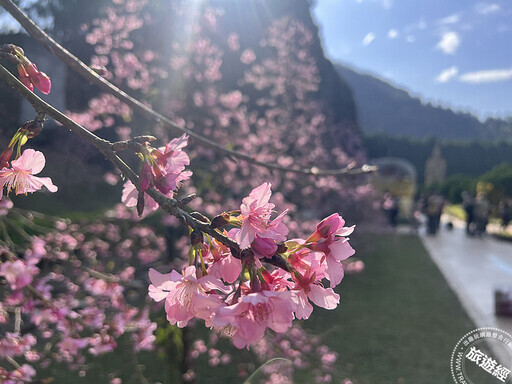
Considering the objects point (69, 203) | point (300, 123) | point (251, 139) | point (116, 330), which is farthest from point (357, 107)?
point (116, 330)

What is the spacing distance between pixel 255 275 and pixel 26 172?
443 millimetres

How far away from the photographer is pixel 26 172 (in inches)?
28.8

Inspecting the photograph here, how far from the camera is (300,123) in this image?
7.80 meters

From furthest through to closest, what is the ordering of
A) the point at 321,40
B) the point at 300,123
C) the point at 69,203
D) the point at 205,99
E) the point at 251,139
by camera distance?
the point at 321,40 < the point at 69,203 < the point at 300,123 < the point at 251,139 < the point at 205,99

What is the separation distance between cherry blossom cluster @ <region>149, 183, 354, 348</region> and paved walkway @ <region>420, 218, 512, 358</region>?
18.5 feet

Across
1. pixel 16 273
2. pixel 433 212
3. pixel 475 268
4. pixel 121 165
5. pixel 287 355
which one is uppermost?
pixel 121 165

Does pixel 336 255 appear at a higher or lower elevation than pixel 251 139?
higher

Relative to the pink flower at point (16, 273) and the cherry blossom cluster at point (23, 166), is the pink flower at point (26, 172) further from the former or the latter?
the pink flower at point (16, 273)

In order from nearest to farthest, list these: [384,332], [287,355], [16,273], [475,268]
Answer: [16,273] < [287,355] < [384,332] < [475,268]

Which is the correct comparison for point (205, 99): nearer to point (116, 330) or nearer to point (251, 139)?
point (251, 139)

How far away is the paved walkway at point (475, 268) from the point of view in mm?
5949

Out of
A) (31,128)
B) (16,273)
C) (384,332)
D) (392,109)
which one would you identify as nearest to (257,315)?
(31,128)

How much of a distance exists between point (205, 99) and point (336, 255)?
14.4 ft

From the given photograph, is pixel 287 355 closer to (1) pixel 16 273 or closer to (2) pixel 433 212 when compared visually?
(1) pixel 16 273
